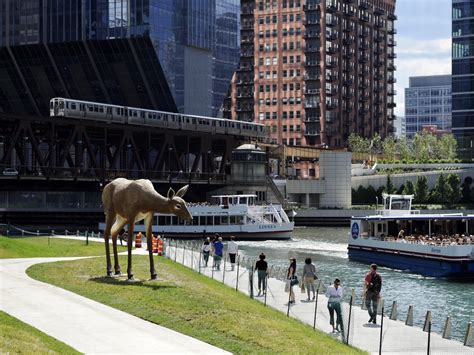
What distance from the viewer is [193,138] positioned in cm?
16275

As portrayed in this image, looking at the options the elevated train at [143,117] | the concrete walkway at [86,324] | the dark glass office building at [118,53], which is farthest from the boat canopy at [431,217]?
the dark glass office building at [118,53]

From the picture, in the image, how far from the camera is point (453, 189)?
545 feet

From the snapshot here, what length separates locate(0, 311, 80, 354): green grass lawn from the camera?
2744 cm

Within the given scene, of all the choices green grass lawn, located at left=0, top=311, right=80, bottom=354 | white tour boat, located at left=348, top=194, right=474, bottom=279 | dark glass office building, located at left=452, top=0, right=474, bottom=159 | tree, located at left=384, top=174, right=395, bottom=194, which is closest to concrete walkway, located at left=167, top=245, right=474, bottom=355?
green grass lawn, located at left=0, top=311, right=80, bottom=354

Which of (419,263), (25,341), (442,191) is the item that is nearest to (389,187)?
(442,191)

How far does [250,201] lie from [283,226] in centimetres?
1759

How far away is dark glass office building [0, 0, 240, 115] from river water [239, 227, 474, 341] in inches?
2938

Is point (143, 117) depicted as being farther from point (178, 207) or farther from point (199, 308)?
point (199, 308)

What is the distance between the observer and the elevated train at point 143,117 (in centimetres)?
13175

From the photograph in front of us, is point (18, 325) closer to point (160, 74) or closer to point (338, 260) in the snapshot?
point (338, 260)

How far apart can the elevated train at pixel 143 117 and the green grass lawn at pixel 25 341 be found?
100533mm

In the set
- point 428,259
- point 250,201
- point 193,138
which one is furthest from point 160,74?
point 428,259

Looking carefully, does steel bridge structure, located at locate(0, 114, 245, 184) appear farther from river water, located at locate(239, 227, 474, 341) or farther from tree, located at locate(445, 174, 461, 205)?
river water, located at locate(239, 227, 474, 341)

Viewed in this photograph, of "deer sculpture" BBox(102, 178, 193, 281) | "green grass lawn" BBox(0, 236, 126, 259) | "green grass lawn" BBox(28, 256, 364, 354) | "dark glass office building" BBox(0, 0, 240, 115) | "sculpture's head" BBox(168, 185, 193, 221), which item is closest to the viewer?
"green grass lawn" BBox(28, 256, 364, 354)
